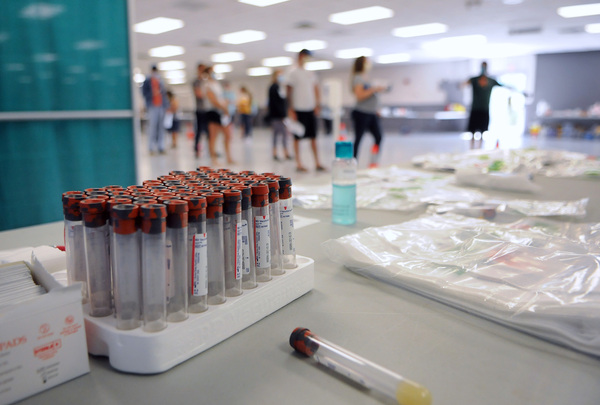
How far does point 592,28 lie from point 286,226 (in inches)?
401

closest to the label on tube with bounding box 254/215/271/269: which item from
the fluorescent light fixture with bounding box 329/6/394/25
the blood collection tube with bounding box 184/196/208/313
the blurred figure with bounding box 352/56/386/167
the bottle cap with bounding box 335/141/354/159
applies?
the blood collection tube with bounding box 184/196/208/313

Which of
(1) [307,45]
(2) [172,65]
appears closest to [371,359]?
(1) [307,45]

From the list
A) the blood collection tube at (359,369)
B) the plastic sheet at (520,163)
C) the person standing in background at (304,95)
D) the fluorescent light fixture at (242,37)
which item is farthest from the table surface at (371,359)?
the fluorescent light fixture at (242,37)

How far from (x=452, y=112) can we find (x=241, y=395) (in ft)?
44.9

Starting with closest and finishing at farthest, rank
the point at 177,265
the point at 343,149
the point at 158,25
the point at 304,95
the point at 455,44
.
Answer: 1. the point at 177,265
2. the point at 343,149
3. the point at 304,95
4. the point at 158,25
5. the point at 455,44

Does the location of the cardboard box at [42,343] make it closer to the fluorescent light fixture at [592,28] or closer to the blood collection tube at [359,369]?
the blood collection tube at [359,369]

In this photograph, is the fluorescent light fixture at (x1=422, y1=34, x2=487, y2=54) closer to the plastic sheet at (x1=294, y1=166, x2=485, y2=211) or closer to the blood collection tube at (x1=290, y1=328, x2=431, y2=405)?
the plastic sheet at (x1=294, y1=166, x2=485, y2=211)

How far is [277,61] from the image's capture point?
1295cm

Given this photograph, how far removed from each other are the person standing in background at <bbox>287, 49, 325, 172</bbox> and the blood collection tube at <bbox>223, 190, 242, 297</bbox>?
3.75 metres

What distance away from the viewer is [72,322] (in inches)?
19.0

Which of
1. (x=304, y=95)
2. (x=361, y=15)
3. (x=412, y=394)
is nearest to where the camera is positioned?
(x=412, y=394)

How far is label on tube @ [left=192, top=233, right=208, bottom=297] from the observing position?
1.76ft

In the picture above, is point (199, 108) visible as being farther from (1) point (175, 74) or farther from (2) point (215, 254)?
(1) point (175, 74)

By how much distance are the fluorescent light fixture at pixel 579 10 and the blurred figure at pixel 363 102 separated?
16.1 feet
